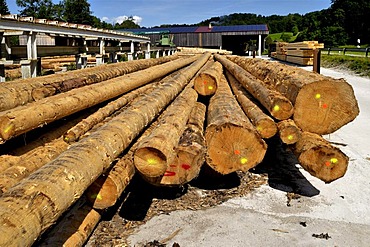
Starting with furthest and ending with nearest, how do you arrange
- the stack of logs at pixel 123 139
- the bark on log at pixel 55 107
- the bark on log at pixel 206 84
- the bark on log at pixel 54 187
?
the bark on log at pixel 206 84 < the bark on log at pixel 55 107 < the stack of logs at pixel 123 139 < the bark on log at pixel 54 187

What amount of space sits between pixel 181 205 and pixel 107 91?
246 centimetres

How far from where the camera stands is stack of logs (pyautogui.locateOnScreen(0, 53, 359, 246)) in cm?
289

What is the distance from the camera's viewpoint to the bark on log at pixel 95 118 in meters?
5.11

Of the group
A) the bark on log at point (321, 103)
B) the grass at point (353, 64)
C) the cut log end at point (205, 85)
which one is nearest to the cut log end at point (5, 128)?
the bark on log at point (321, 103)

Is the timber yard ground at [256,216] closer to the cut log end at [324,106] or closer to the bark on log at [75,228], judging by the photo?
the bark on log at [75,228]

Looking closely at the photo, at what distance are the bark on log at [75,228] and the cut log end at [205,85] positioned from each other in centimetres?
388

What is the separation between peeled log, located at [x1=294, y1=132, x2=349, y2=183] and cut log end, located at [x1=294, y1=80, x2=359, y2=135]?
670mm

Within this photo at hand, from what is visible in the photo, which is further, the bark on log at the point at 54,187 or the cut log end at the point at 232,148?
the cut log end at the point at 232,148

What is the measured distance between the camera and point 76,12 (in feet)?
299

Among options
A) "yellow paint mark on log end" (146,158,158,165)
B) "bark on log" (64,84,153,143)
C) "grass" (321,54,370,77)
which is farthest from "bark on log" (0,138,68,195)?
"grass" (321,54,370,77)

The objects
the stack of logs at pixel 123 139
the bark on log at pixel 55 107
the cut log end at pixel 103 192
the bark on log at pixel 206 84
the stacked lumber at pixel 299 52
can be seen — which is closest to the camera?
the stack of logs at pixel 123 139

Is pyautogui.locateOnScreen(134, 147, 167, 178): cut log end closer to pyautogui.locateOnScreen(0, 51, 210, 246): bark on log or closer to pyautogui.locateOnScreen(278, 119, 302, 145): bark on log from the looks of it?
pyautogui.locateOnScreen(0, 51, 210, 246): bark on log

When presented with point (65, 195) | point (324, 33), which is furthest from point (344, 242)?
point (324, 33)

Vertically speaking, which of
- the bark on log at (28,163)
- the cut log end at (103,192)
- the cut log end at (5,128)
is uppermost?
the cut log end at (5,128)
